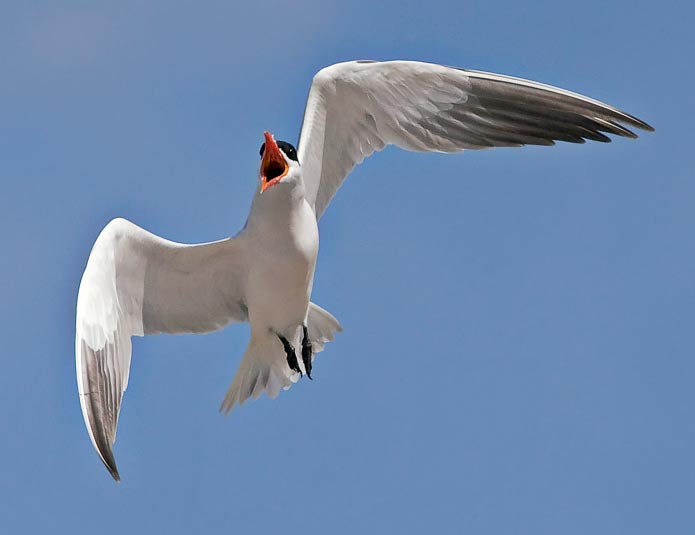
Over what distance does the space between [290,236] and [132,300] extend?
5.28 feet

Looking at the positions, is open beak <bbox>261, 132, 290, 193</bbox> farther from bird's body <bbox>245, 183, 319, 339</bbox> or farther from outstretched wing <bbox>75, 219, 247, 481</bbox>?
outstretched wing <bbox>75, 219, 247, 481</bbox>

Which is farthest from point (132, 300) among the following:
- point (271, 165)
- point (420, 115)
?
point (420, 115)

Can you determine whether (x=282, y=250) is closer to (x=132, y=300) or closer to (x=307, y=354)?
(x=307, y=354)

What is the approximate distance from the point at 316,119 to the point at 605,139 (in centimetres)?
243

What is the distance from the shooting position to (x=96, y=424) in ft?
39.7

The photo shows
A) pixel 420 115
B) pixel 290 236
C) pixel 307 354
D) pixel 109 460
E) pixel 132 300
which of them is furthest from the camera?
pixel 420 115

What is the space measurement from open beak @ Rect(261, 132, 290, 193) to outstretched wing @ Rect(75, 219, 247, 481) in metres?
0.67

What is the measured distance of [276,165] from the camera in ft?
41.4

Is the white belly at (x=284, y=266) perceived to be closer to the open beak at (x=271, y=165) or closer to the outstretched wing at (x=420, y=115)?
the open beak at (x=271, y=165)

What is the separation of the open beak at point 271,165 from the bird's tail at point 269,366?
5.13 feet

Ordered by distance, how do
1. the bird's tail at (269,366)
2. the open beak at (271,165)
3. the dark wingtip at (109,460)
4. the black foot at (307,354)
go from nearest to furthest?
the dark wingtip at (109,460) → the open beak at (271,165) → the black foot at (307,354) → the bird's tail at (269,366)

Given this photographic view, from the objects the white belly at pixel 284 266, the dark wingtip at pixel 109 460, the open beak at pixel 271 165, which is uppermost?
the open beak at pixel 271 165

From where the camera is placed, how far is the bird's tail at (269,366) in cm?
1354

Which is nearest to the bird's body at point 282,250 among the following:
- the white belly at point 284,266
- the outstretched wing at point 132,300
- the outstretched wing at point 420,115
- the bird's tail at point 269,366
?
the white belly at point 284,266
